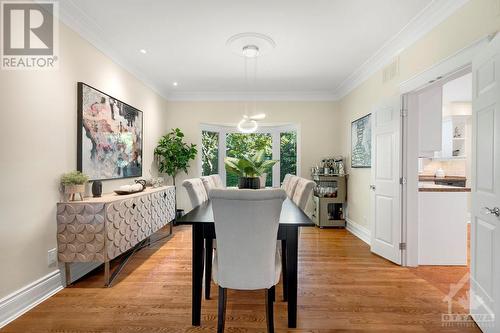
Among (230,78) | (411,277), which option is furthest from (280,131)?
(411,277)

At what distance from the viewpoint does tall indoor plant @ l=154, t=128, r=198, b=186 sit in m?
4.69

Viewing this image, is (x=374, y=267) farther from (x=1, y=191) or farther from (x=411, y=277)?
(x=1, y=191)

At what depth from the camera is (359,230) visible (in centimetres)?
427

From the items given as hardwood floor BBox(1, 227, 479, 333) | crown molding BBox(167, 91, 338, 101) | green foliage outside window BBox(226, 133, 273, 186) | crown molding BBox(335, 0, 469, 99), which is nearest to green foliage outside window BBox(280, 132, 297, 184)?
green foliage outside window BBox(226, 133, 273, 186)

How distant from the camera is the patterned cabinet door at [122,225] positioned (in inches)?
97.4

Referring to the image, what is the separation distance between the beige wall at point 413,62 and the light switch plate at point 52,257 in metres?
4.08

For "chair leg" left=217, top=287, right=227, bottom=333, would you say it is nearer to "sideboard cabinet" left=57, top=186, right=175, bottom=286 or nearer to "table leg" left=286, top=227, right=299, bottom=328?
"table leg" left=286, top=227, right=299, bottom=328

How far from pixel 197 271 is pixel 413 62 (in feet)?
10.4

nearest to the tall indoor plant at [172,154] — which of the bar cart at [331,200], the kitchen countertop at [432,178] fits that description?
the bar cart at [331,200]

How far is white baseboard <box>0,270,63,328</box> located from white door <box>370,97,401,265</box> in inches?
145

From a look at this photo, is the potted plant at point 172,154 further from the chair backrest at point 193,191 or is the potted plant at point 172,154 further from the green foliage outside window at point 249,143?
the chair backrest at point 193,191

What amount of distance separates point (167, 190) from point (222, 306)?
261 centimetres

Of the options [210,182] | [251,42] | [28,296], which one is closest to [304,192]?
[210,182]

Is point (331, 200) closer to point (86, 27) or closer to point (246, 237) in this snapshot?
point (246, 237)
